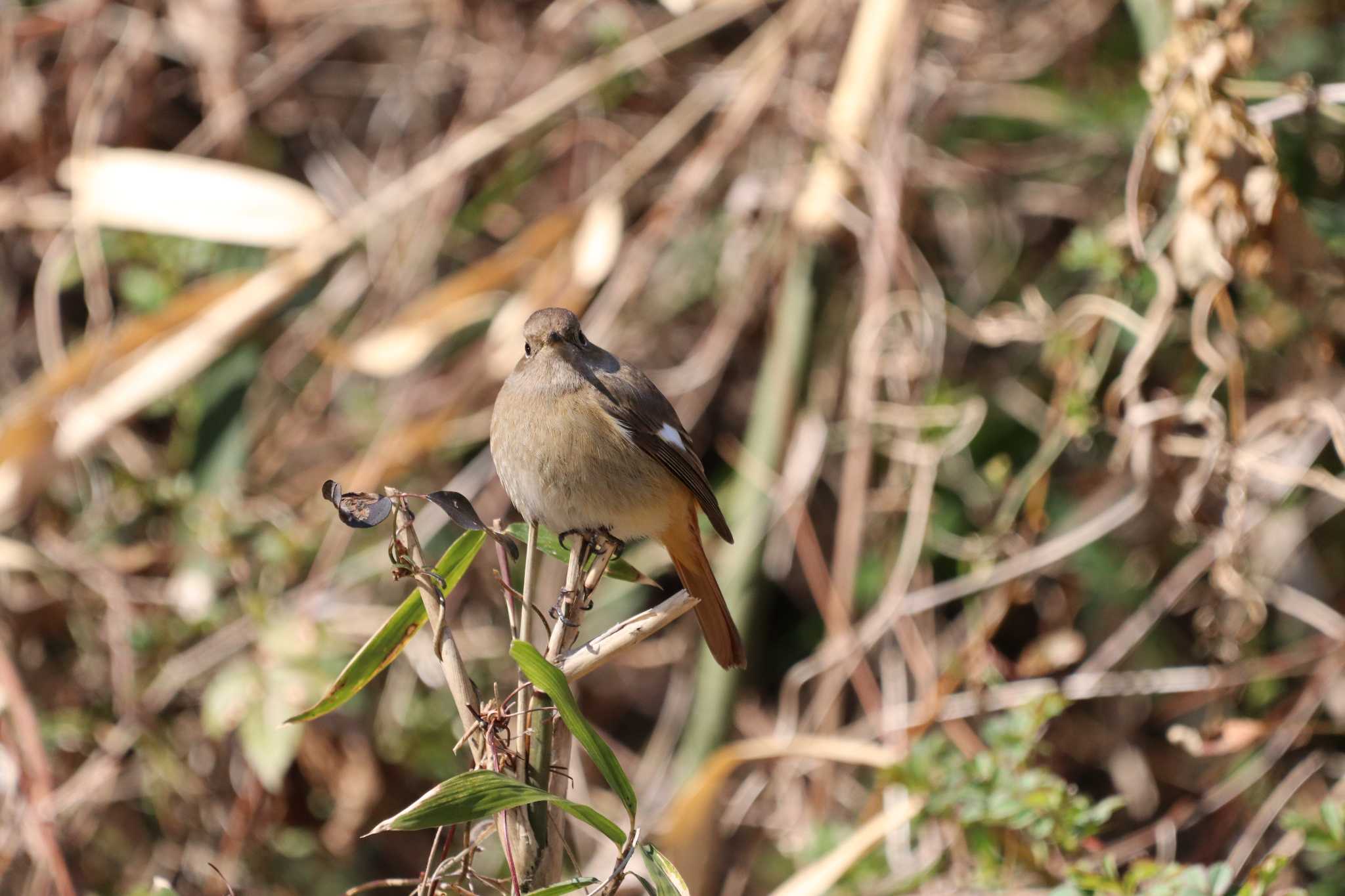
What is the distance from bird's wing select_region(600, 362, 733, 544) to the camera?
2.67m

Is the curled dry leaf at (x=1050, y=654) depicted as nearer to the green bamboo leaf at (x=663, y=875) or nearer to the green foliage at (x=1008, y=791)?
the green foliage at (x=1008, y=791)

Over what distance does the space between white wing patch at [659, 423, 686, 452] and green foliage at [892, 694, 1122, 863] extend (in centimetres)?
80

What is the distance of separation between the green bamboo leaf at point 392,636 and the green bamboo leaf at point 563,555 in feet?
0.33

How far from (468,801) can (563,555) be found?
22.9 inches

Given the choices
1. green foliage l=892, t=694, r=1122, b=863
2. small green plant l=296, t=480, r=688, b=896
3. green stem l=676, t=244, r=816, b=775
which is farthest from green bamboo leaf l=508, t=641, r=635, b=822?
green stem l=676, t=244, r=816, b=775

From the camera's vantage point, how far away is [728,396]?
172 inches

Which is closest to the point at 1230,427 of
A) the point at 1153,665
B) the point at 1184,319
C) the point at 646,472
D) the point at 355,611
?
the point at 1184,319

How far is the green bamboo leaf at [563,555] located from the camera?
187 centimetres

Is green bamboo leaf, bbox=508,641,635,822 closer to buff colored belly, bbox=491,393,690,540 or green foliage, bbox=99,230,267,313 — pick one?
buff colored belly, bbox=491,393,690,540

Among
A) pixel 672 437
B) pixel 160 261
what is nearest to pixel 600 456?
pixel 672 437

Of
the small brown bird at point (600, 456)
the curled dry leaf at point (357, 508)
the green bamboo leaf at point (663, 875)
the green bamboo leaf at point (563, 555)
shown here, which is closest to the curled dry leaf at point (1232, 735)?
the small brown bird at point (600, 456)

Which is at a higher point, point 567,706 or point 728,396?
point 567,706

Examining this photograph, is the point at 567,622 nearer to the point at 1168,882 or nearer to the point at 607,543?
the point at 607,543

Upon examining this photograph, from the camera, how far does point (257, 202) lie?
13.6 feet
